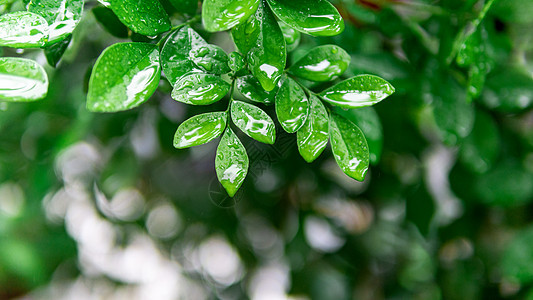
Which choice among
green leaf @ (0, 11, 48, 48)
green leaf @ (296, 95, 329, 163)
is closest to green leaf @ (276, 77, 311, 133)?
green leaf @ (296, 95, 329, 163)

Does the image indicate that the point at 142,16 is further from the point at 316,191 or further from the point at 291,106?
the point at 316,191

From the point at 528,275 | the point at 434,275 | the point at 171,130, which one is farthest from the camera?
the point at 434,275

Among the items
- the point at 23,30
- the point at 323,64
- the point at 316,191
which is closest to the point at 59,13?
the point at 23,30

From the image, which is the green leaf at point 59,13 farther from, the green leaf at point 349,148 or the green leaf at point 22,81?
the green leaf at point 349,148

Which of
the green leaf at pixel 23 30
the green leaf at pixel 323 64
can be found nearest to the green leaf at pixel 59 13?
the green leaf at pixel 23 30

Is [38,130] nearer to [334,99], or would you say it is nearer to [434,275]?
[334,99]

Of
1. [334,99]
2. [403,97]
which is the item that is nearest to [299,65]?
[334,99]

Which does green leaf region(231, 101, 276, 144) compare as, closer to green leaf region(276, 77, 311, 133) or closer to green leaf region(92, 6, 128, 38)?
green leaf region(276, 77, 311, 133)

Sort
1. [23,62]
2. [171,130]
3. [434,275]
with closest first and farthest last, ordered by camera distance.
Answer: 1. [23,62]
2. [171,130]
3. [434,275]
